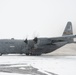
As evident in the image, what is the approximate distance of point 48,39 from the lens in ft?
124

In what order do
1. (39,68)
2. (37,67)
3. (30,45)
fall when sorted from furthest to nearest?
(30,45)
(37,67)
(39,68)

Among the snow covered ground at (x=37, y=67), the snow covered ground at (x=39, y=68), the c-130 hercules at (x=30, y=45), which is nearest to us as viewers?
the snow covered ground at (x=39, y=68)

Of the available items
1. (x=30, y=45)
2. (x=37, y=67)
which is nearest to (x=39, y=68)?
(x=37, y=67)

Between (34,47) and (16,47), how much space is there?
10.2 feet

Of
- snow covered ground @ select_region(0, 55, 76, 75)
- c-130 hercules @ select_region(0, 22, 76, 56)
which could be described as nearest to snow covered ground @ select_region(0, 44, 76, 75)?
snow covered ground @ select_region(0, 55, 76, 75)

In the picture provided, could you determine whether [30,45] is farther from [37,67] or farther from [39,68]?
[39,68]

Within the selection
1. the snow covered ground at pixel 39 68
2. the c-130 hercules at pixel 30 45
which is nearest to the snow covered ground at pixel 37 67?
the snow covered ground at pixel 39 68

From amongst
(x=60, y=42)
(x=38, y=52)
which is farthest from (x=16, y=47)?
(x=60, y=42)

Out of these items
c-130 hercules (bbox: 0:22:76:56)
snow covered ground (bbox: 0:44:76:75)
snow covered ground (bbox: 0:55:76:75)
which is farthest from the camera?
c-130 hercules (bbox: 0:22:76:56)

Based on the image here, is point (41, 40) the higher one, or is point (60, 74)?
point (41, 40)

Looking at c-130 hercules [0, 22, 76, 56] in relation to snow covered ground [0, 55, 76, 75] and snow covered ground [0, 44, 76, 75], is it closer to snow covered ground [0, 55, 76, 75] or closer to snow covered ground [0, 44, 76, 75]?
snow covered ground [0, 44, 76, 75]

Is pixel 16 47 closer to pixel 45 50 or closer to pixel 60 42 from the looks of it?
pixel 45 50

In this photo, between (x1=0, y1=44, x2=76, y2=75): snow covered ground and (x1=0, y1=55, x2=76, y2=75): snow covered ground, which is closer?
(x1=0, y1=55, x2=76, y2=75): snow covered ground

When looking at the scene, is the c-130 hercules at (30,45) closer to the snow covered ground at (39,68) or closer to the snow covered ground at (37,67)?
the snow covered ground at (37,67)
